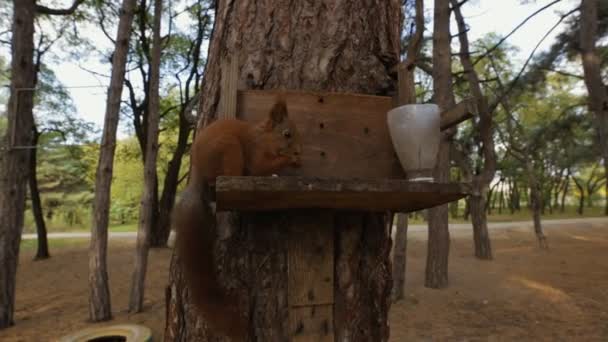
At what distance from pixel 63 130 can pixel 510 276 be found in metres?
13.3

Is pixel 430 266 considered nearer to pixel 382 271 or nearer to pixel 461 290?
pixel 461 290

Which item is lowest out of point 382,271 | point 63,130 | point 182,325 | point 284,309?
point 182,325

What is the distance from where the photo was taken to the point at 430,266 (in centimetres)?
752

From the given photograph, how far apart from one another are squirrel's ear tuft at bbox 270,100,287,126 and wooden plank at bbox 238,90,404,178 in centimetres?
16

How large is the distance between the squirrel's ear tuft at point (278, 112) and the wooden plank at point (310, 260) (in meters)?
0.35

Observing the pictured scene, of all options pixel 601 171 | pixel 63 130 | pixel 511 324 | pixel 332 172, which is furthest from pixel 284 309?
pixel 601 171

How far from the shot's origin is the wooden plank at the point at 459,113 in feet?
4.07

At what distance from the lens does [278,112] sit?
1185 mm

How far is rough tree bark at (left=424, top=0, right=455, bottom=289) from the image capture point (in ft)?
24.5

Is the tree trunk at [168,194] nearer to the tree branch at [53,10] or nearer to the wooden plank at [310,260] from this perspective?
the tree branch at [53,10]

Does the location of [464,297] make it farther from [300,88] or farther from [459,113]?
[300,88]

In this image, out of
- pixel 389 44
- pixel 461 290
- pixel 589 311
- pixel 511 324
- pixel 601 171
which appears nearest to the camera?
pixel 389 44

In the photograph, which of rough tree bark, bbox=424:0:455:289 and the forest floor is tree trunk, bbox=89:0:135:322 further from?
rough tree bark, bbox=424:0:455:289

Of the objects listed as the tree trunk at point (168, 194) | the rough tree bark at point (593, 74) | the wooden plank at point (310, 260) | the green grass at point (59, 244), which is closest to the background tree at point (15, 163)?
the tree trunk at point (168, 194)
